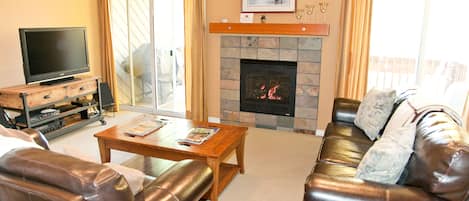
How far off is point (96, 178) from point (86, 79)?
370 centimetres

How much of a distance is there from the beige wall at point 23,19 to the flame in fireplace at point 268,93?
270 centimetres

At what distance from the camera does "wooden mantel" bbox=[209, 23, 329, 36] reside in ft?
13.7

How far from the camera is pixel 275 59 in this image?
179 inches

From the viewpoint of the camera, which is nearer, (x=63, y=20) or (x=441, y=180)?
(x=441, y=180)

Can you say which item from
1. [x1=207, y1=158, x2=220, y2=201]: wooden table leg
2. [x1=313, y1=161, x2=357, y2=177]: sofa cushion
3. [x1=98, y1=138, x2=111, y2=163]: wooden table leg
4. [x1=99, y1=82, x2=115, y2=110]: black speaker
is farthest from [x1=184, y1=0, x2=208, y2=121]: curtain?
[x1=313, y1=161, x2=357, y2=177]: sofa cushion

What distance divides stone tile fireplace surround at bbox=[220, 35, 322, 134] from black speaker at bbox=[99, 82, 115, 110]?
5.36 ft

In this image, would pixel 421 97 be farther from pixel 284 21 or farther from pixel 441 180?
pixel 284 21

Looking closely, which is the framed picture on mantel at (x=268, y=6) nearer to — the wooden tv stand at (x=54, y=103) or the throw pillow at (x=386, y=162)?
the wooden tv stand at (x=54, y=103)

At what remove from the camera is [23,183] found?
137cm

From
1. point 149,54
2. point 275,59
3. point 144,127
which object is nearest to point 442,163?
point 144,127

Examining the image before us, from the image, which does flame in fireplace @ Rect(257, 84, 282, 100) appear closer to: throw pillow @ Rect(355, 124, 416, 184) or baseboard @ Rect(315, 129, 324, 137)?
baseboard @ Rect(315, 129, 324, 137)

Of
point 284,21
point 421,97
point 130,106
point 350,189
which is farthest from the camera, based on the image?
point 130,106

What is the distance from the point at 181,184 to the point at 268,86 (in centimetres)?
302

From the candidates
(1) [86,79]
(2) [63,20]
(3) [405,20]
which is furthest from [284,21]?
(2) [63,20]
